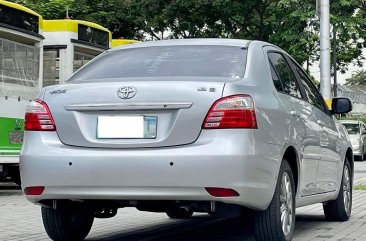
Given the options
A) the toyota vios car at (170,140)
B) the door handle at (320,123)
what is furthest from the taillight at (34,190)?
the door handle at (320,123)

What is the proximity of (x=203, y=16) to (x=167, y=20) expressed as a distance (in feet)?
4.80

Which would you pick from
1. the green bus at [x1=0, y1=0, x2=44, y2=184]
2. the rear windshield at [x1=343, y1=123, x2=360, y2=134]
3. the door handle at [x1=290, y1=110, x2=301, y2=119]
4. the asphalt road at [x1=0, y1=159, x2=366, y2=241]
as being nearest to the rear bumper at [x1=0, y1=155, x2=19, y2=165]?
the green bus at [x1=0, y1=0, x2=44, y2=184]

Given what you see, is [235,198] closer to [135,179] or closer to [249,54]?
[135,179]

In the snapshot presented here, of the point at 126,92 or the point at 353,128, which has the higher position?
the point at 126,92

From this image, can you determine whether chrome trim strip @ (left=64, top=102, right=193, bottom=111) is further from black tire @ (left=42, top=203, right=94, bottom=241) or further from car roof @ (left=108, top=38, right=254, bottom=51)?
car roof @ (left=108, top=38, right=254, bottom=51)

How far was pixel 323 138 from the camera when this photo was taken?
24.5 feet

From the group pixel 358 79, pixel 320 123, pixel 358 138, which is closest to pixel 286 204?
pixel 320 123

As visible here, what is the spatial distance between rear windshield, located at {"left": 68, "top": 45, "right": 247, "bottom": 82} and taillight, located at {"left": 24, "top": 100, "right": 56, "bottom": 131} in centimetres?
49

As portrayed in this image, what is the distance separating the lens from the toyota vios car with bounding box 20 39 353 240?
5.49 metres

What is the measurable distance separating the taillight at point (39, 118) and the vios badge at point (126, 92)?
21.4 inches

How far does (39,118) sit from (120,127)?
2.20ft

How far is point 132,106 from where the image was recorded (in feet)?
18.5

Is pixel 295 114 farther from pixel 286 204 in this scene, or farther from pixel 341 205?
pixel 341 205

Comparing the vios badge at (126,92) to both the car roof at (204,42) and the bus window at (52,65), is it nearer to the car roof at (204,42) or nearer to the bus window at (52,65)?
the car roof at (204,42)
